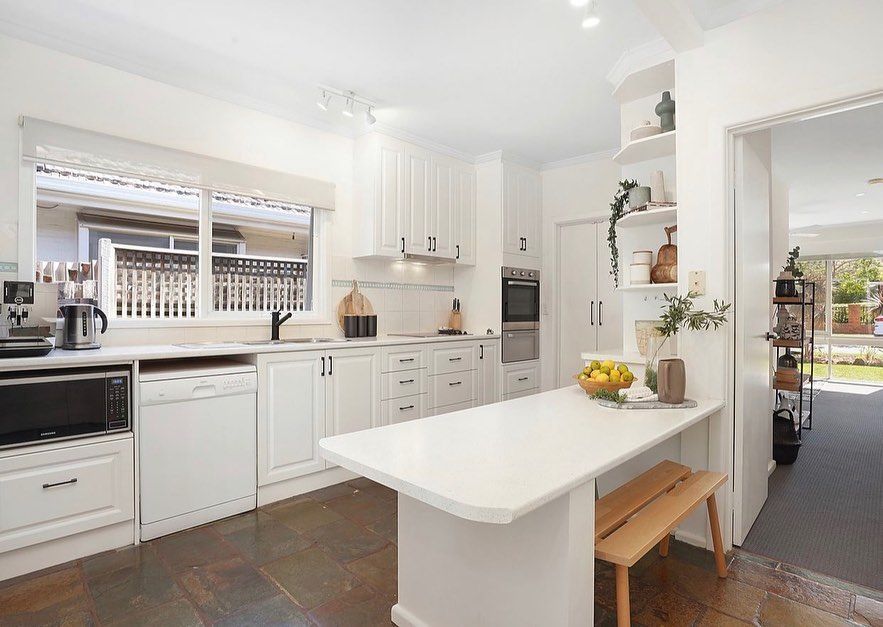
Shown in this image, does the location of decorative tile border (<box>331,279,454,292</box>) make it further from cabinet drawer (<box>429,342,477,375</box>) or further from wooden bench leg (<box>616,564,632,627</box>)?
wooden bench leg (<box>616,564,632,627</box>)

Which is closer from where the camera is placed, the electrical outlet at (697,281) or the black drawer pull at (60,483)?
the black drawer pull at (60,483)

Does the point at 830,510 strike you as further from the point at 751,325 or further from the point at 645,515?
the point at 645,515

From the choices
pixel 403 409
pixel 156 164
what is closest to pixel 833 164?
pixel 403 409

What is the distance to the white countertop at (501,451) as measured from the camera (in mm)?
1106

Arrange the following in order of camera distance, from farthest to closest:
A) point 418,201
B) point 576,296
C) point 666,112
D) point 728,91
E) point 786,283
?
point 576,296 → point 418,201 → point 786,283 → point 666,112 → point 728,91

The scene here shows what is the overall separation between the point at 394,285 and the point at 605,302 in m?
1.99

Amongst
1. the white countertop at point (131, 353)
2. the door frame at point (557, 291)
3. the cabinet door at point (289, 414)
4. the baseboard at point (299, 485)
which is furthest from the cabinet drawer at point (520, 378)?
the cabinet door at point (289, 414)

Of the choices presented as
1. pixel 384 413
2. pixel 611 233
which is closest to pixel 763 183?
pixel 611 233

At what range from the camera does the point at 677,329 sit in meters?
2.29

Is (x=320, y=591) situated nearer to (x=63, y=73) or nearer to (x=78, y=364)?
(x=78, y=364)

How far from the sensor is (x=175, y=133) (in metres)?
3.04

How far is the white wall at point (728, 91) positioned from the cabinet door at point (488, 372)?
2.06 m

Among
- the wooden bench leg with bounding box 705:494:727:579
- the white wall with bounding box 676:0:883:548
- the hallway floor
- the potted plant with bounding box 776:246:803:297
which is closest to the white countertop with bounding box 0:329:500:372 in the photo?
the white wall with bounding box 676:0:883:548

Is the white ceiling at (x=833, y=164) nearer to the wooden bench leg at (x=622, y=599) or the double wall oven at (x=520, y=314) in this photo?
the double wall oven at (x=520, y=314)
